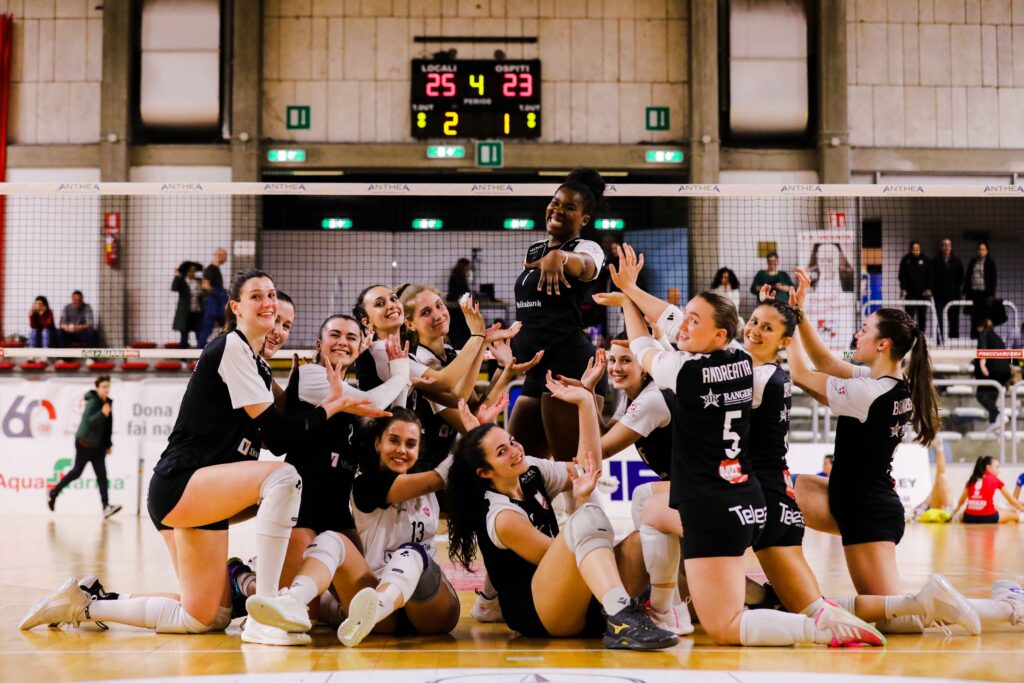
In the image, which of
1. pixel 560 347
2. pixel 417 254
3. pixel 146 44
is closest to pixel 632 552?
pixel 560 347

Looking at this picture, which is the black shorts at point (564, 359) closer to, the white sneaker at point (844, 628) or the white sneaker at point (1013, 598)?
the white sneaker at point (844, 628)

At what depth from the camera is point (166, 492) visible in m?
5.16

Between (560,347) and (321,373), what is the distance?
1.48 m

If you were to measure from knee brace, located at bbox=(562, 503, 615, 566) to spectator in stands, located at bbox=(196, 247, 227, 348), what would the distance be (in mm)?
12760

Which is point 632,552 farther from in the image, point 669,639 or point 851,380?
point 851,380

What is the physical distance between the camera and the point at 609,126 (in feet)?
62.2

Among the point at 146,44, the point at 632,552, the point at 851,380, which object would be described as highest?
the point at 146,44

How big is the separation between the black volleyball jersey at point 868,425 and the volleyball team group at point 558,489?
0.01 metres

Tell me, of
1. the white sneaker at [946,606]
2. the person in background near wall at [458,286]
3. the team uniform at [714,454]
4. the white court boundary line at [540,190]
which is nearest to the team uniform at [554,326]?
the team uniform at [714,454]

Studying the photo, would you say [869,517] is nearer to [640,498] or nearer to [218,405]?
[640,498]

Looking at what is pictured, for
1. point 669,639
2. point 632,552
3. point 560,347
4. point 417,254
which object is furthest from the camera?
point 417,254

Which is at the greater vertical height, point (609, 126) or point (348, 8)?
point (348, 8)

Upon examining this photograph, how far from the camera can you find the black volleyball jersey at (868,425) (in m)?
5.66

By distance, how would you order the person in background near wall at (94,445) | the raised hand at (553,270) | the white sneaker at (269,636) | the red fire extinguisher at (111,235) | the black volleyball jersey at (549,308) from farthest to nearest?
the red fire extinguisher at (111,235), the person in background near wall at (94,445), the black volleyball jersey at (549,308), the raised hand at (553,270), the white sneaker at (269,636)
